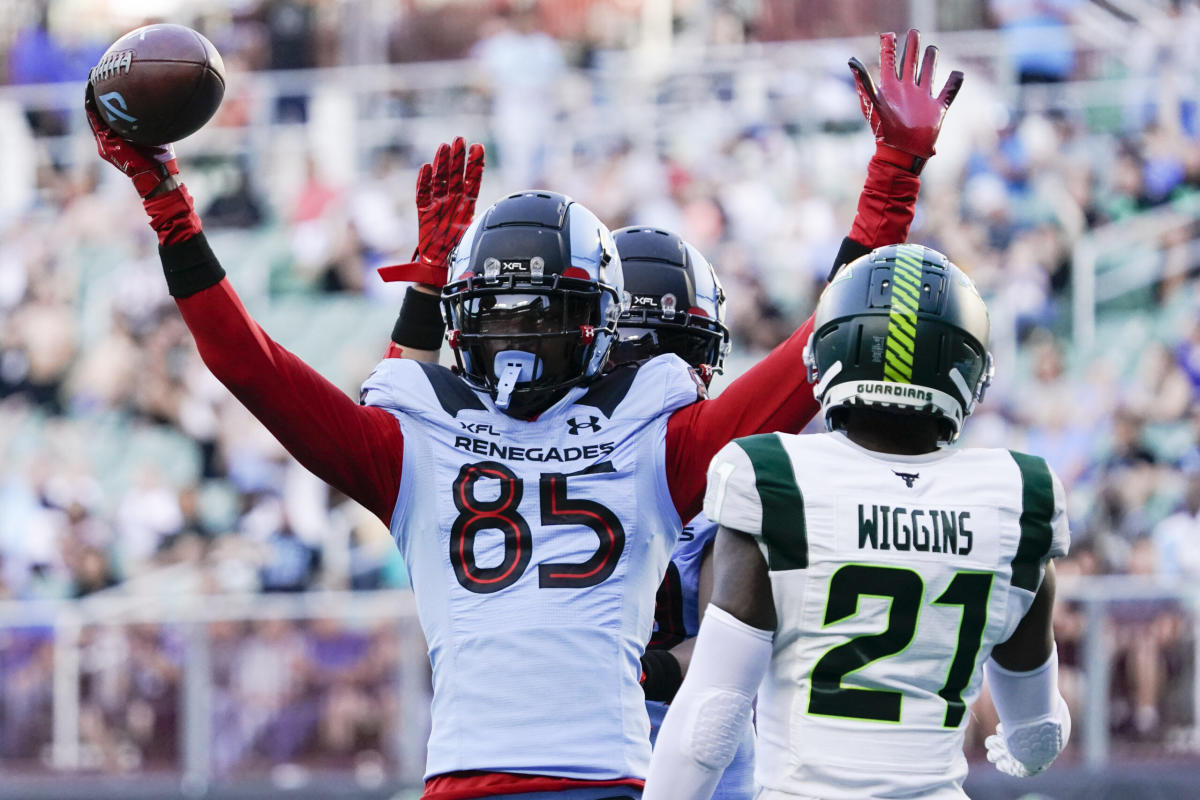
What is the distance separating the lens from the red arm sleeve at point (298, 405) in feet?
11.9

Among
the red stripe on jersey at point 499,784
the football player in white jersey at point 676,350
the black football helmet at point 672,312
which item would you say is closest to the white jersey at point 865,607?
the red stripe on jersey at point 499,784

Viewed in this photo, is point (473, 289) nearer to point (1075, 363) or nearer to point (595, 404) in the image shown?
point (595, 404)

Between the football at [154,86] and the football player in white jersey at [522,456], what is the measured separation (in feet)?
0.17

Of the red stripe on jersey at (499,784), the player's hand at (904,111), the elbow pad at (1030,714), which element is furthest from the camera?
the player's hand at (904,111)

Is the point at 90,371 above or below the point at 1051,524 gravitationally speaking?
above

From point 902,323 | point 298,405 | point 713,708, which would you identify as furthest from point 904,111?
point 713,708

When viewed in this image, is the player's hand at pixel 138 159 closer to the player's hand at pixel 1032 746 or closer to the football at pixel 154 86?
the football at pixel 154 86

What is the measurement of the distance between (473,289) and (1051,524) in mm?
1300

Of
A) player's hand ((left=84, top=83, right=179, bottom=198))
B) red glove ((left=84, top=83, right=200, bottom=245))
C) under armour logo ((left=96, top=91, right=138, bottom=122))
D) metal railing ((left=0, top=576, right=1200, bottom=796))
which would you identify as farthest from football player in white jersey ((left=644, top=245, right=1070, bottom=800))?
metal railing ((left=0, top=576, right=1200, bottom=796))

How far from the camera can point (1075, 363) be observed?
12.1 metres

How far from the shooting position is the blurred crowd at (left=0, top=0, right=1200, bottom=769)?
9.83 meters

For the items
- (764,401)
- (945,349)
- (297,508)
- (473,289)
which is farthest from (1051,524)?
(297,508)

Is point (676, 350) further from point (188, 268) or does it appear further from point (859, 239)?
point (188, 268)

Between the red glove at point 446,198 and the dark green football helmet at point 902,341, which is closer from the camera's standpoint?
the dark green football helmet at point 902,341
